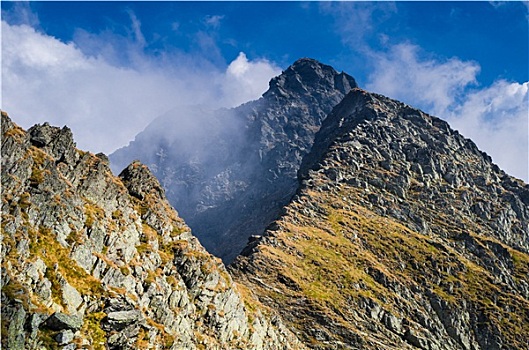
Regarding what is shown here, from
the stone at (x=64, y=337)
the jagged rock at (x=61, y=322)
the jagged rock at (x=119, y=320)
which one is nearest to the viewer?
the stone at (x=64, y=337)

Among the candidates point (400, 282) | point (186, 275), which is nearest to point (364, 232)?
point (400, 282)

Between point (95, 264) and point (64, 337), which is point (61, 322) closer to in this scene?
point (64, 337)

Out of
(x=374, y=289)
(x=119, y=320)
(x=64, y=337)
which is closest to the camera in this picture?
(x=64, y=337)

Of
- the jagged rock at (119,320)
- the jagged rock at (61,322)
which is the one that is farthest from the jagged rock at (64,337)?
the jagged rock at (119,320)

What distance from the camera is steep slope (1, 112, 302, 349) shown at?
40.2m

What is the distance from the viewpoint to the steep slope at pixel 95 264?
40188mm

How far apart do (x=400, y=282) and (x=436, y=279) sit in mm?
18232

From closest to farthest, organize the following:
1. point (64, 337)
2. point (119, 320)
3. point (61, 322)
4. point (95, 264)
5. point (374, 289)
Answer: point (64, 337) → point (61, 322) → point (119, 320) → point (95, 264) → point (374, 289)

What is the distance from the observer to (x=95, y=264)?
5181cm

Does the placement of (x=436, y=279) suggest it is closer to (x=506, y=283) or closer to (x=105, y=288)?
(x=506, y=283)

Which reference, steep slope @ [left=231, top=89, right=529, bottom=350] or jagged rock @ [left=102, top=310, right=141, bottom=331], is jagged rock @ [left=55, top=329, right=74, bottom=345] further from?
steep slope @ [left=231, top=89, right=529, bottom=350]

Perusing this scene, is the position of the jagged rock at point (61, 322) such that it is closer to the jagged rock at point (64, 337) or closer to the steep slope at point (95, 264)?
the steep slope at point (95, 264)

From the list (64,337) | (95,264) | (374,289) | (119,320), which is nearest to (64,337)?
(64,337)

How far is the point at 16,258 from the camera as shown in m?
41.1
